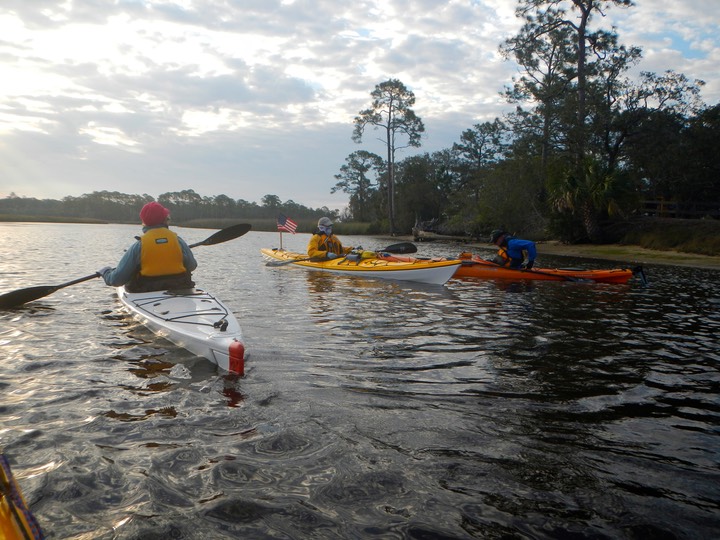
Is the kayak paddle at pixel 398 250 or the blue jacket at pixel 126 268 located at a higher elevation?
the blue jacket at pixel 126 268

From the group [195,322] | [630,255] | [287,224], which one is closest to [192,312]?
[195,322]

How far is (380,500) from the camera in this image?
2789 mm

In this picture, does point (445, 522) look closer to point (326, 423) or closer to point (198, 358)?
point (326, 423)

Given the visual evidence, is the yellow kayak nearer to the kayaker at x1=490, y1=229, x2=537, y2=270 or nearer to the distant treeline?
the kayaker at x1=490, y1=229, x2=537, y2=270

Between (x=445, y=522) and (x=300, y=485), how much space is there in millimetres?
835

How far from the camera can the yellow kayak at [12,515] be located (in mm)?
1688

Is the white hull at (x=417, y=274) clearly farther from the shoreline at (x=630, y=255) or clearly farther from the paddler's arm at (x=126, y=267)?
the shoreline at (x=630, y=255)

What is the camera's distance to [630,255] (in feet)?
71.8

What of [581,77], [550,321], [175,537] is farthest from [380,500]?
[581,77]

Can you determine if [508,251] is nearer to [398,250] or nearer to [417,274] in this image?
[417,274]

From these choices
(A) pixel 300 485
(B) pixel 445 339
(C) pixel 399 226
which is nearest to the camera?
(A) pixel 300 485

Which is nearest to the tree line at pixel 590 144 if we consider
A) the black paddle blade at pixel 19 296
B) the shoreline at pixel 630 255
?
the shoreline at pixel 630 255

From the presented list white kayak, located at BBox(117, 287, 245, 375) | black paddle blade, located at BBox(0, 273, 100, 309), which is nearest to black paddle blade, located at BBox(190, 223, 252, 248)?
black paddle blade, located at BBox(0, 273, 100, 309)

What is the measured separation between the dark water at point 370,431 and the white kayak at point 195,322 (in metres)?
0.19
